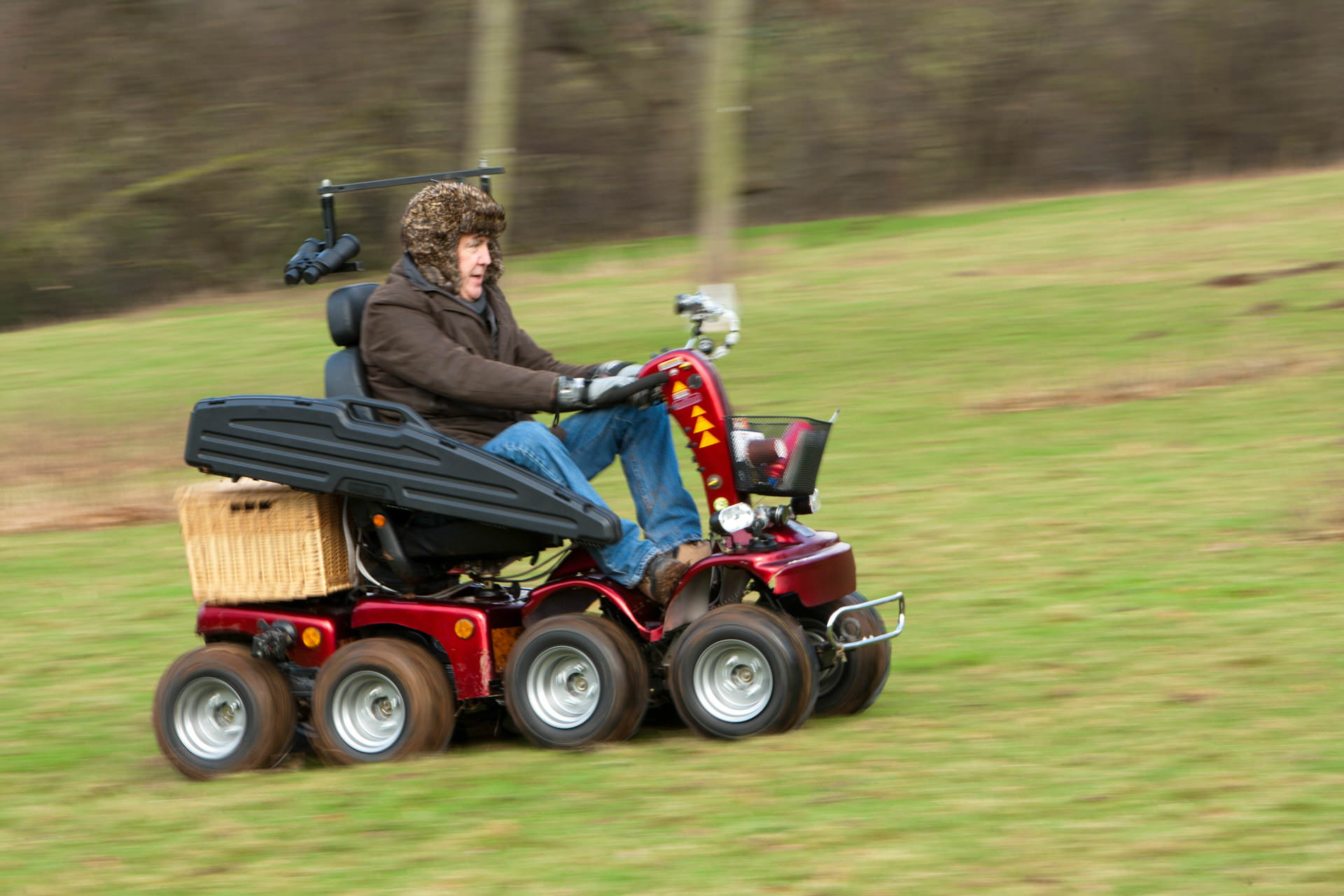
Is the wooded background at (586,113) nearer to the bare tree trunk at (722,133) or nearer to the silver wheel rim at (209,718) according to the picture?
the bare tree trunk at (722,133)

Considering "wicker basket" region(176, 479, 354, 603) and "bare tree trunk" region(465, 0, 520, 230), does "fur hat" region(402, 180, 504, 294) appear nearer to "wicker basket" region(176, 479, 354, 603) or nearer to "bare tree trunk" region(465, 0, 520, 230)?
"wicker basket" region(176, 479, 354, 603)

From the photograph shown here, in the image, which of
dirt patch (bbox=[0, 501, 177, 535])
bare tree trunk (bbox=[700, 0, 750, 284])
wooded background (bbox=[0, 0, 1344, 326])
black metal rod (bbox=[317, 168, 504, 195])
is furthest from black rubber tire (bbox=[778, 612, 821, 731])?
wooded background (bbox=[0, 0, 1344, 326])

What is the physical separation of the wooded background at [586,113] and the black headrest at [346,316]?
61.8 feet

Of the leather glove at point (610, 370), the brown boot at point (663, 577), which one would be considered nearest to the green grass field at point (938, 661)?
the brown boot at point (663, 577)

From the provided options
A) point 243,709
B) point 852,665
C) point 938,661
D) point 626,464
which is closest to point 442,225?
point 626,464

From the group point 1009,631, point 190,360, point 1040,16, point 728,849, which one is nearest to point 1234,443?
point 1009,631

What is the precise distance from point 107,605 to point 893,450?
18.7ft

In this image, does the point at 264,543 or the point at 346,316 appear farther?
the point at 346,316

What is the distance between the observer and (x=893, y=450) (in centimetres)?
1212

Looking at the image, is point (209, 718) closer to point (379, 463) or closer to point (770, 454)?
point (379, 463)

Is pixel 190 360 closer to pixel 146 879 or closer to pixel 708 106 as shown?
pixel 708 106

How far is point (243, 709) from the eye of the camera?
5738 millimetres

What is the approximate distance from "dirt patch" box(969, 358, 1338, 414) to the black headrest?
8137 mm

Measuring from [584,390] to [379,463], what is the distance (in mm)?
729
